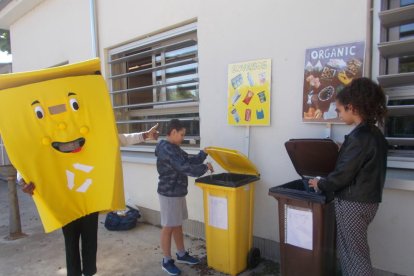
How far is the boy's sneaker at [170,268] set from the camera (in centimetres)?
344

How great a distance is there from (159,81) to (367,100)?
137 inches

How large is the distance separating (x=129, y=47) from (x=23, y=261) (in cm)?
336

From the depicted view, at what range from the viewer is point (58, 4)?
22.3 ft

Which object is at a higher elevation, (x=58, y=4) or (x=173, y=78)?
(x=58, y=4)

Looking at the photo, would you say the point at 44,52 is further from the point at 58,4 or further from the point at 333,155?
the point at 333,155

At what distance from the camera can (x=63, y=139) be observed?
Answer: 2.69 meters

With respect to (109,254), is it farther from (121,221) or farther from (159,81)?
(159,81)

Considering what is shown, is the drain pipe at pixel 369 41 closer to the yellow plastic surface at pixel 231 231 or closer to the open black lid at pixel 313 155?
the open black lid at pixel 313 155

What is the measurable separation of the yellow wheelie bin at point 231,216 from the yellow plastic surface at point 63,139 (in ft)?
2.98

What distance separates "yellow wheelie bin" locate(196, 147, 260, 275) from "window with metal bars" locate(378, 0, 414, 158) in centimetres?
130

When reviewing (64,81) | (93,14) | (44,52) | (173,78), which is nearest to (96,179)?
(64,81)

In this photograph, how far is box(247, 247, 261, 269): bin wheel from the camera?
11.2 feet

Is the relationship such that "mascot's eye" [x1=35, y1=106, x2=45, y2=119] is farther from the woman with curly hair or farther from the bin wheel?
the bin wheel

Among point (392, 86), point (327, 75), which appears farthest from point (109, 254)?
point (392, 86)
